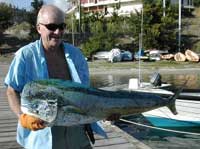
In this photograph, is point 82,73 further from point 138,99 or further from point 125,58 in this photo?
point 125,58

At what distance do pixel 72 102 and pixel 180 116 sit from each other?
13.7 m

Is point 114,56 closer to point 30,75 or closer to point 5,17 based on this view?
point 5,17

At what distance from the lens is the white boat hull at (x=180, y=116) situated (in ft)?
53.5

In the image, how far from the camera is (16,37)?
68562 mm

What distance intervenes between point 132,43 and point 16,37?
1633cm

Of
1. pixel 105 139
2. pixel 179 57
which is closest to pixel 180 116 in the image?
pixel 105 139

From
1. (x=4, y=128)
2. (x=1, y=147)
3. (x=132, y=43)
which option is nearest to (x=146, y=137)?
(x=4, y=128)

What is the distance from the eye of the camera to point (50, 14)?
425 cm

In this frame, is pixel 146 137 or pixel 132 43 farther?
pixel 132 43

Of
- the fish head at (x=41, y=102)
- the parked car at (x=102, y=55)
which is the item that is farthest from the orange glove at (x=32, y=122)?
the parked car at (x=102, y=55)

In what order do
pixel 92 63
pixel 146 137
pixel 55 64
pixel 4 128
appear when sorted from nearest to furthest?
pixel 55 64 → pixel 4 128 → pixel 146 137 → pixel 92 63

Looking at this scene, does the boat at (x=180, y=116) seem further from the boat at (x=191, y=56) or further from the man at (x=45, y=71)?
the boat at (x=191, y=56)

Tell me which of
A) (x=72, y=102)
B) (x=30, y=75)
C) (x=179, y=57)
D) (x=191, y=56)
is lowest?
(x=179, y=57)

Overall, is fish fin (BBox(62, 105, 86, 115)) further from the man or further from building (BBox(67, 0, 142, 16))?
building (BBox(67, 0, 142, 16))
